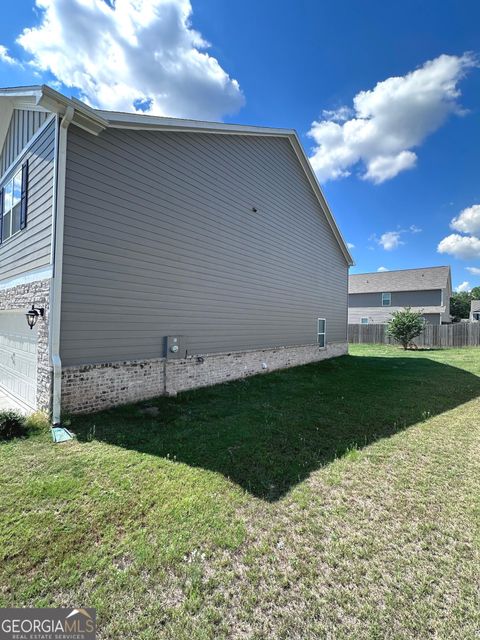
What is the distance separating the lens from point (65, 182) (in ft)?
18.0

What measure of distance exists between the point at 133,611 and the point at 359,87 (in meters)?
13.6

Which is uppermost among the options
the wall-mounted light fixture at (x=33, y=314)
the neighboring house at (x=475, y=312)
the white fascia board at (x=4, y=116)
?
the white fascia board at (x=4, y=116)

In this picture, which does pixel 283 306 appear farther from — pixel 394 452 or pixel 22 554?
pixel 22 554

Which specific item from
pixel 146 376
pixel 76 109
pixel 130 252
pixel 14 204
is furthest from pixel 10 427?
pixel 14 204

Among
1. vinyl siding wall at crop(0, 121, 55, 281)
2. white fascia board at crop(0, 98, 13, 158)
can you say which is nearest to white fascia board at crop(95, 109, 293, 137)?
vinyl siding wall at crop(0, 121, 55, 281)

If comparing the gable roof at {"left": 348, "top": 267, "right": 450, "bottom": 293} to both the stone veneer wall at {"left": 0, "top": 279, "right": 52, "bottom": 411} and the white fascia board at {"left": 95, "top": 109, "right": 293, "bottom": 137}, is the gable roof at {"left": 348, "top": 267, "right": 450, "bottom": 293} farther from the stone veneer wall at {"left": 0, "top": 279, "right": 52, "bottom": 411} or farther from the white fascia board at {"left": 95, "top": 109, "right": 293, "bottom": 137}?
the stone veneer wall at {"left": 0, "top": 279, "right": 52, "bottom": 411}

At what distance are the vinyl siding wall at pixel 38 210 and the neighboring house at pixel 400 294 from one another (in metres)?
28.8

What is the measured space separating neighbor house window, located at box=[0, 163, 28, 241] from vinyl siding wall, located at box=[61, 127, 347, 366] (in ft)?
7.22

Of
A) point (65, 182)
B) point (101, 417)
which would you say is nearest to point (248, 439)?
point (101, 417)

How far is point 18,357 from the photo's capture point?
7059 millimetres

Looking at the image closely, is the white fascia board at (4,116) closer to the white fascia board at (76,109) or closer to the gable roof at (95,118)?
the gable roof at (95,118)

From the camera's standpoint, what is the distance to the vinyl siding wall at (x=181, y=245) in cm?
581

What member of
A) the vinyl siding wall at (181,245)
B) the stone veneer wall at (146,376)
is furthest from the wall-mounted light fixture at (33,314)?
the stone veneer wall at (146,376)

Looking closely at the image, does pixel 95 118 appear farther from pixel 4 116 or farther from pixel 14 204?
pixel 4 116
